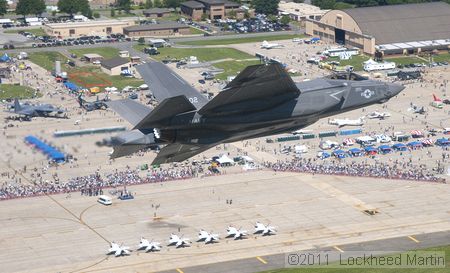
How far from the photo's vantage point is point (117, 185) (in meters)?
162

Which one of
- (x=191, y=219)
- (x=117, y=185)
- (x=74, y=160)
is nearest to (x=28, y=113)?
(x=74, y=160)

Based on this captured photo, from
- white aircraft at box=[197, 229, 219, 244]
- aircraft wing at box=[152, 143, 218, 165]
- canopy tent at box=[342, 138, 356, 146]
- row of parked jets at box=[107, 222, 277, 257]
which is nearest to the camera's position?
aircraft wing at box=[152, 143, 218, 165]

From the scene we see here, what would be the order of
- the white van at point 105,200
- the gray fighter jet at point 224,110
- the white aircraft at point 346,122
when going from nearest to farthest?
the gray fighter jet at point 224,110 < the white van at point 105,200 < the white aircraft at point 346,122

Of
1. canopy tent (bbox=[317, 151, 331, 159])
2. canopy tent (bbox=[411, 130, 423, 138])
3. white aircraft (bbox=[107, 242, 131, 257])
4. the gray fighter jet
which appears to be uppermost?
the gray fighter jet

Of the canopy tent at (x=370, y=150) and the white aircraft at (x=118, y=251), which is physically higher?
the canopy tent at (x=370, y=150)

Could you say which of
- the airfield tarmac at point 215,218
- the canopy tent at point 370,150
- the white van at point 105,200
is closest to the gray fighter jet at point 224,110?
the airfield tarmac at point 215,218

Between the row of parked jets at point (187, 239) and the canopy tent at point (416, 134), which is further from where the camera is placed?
the canopy tent at point (416, 134)

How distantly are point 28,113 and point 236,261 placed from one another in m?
74.5

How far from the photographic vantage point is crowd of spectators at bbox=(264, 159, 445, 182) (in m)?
168

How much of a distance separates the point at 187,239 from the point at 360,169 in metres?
40.7

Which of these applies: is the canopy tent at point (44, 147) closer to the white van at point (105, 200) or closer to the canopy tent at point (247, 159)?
the white van at point (105, 200)

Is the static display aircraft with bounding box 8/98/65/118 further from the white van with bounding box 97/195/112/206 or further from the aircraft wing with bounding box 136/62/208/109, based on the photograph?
the aircraft wing with bounding box 136/62/208/109

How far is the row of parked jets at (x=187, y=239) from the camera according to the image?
13662 cm

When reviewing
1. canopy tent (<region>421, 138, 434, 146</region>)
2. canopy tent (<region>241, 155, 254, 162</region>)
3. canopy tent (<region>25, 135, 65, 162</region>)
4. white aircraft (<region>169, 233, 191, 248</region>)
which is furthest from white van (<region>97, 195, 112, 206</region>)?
canopy tent (<region>421, 138, 434, 146</region>)
